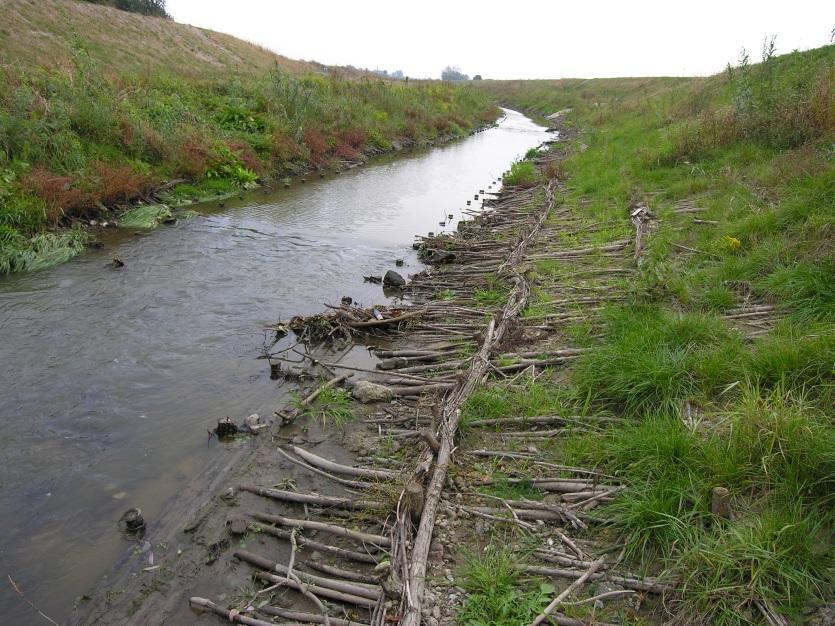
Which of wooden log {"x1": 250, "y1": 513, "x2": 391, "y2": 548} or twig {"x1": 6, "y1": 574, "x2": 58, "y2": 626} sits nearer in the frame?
twig {"x1": 6, "y1": 574, "x2": 58, "y2": 626}

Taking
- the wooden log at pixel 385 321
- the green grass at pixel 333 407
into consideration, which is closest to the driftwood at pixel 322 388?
the green grass at pixel 333 407

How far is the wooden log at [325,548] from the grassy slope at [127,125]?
8778mm

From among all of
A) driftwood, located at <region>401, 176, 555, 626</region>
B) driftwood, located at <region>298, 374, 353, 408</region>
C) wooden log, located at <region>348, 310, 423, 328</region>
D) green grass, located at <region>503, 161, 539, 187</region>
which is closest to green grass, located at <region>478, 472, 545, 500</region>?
driftwood, located at <region>401, 176, 555, 626</region>

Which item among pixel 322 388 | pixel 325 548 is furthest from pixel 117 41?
pixel 325 548

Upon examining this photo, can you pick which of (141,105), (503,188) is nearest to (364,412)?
(503,188)

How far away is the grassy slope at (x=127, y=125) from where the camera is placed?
11.9 meters

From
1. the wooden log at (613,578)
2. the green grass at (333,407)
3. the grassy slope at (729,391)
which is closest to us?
the grassy slope at (729,391)

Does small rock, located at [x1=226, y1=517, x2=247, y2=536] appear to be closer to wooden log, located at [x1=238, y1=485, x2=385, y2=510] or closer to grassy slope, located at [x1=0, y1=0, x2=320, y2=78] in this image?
wooden log, located at [x1=238, y1=485, x2=385, y2=510]

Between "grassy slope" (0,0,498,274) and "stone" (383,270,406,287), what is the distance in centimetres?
645

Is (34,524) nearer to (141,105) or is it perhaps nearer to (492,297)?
(492,297)

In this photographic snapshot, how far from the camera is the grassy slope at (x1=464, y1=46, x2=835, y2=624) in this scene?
3227 millimetres

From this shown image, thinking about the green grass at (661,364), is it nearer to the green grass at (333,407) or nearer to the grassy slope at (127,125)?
the green grass at (333,407)

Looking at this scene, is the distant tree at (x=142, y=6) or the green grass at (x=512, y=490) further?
the distant tree at (x=142, y=6)

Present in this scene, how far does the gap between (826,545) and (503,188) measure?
1713cm
